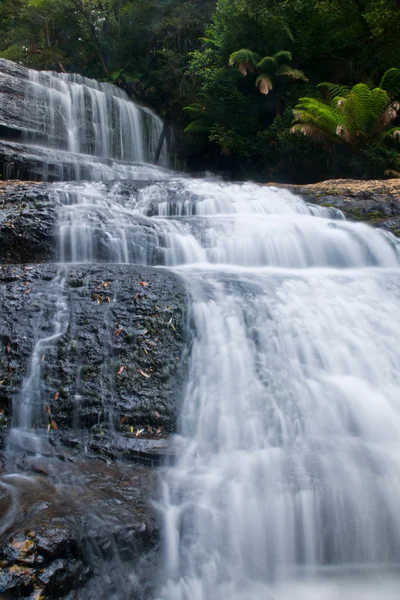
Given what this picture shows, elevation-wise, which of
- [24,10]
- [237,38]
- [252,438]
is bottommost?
[252,438]

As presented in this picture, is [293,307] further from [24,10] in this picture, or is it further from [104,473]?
[24,10]

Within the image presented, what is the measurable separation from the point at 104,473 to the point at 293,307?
217 centimetres

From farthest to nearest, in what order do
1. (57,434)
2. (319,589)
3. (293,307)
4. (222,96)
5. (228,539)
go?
(222,96), (293,307), (57,434), (228,539), (319,589)

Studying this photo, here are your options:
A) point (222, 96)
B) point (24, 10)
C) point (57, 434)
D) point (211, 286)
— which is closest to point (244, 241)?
point (211, 286)

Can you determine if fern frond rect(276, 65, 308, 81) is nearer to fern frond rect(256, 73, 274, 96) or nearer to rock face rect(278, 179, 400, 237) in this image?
fern frond rect(256, 73, 274, 96)

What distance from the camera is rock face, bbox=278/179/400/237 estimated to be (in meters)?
6.30

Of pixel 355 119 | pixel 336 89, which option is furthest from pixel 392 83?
pixel 355 119

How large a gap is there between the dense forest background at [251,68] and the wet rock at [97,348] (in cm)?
714

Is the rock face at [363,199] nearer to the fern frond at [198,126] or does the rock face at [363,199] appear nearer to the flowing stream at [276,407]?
the flowing stream at [276,407]

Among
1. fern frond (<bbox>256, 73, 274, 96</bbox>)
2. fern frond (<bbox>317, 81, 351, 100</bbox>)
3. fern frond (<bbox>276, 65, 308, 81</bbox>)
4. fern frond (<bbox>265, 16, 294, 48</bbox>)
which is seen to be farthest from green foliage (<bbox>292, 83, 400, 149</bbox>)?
fern frond (<bbox>265, 16, 294, 48</bbox>)

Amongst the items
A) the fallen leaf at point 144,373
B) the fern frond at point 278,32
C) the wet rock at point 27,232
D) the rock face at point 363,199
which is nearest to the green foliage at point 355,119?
the rock face at point 363,199

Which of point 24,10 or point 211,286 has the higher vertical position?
point 24,10

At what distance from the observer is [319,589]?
2.21m

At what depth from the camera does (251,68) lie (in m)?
11.0
